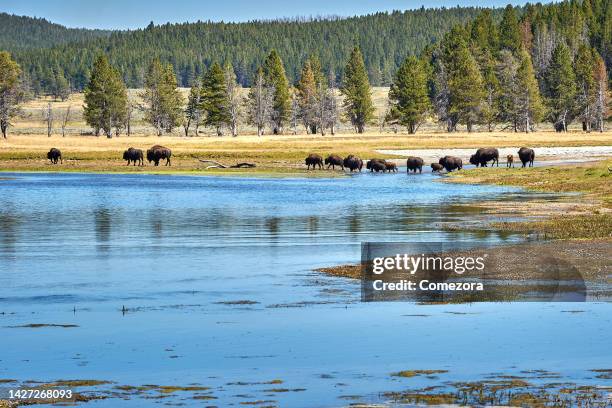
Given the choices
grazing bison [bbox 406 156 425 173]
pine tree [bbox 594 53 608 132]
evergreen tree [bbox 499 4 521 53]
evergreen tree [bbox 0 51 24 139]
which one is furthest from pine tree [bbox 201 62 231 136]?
grazing bison [bbox 406 156 425 173]

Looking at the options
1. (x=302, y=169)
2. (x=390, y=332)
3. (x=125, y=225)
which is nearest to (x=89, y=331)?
(x=390, y=332)

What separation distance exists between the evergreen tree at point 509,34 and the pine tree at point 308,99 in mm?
35696

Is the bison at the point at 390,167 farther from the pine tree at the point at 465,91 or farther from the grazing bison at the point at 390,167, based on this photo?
the pine tree at the point at 465,91

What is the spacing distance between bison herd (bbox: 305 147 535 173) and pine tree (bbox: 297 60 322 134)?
6783cm

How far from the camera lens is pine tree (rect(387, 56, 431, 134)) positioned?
416 feet

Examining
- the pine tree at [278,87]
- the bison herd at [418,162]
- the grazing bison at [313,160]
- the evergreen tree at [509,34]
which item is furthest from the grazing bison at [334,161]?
the evergreen tree at [509,34]

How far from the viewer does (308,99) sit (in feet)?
471

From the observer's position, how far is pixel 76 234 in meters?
29.5

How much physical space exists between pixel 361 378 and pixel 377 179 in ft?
161

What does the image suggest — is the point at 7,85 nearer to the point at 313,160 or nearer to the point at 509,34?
the point at 313,160

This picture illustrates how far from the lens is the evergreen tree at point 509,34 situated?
16112 cm

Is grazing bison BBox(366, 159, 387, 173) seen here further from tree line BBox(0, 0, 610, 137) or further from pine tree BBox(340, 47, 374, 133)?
pine tree BBox(340, 47, 374, 133)

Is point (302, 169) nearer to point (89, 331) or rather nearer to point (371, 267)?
point (371, 267)

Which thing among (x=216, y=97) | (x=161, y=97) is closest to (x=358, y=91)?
(x=216, y=97)
